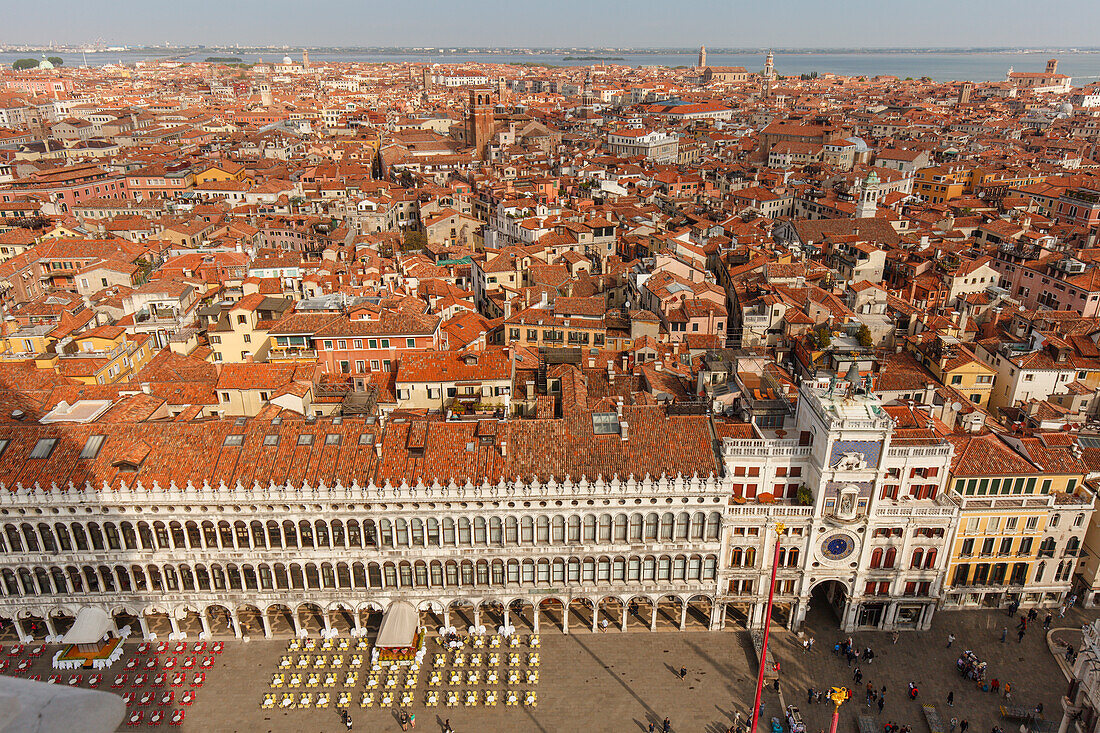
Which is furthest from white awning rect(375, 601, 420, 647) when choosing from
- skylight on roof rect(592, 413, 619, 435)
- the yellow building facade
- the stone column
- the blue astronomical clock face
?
the yellow building facade

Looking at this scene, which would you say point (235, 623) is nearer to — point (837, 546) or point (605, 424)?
point (605, 424)

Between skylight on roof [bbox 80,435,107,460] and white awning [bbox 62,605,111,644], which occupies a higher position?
skylight on roof [bbox 80,435,107,460]

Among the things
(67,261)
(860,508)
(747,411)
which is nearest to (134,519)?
(747,411)

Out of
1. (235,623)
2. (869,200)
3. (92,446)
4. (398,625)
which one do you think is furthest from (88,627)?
(869,200)

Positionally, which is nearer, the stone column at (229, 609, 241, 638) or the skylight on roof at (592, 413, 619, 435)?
the stone column at (229, 609, 241, 638)

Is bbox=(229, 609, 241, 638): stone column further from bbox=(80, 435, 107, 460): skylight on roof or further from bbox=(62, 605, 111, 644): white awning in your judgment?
bbox=(80, 435, 107, 460): skylight on roof

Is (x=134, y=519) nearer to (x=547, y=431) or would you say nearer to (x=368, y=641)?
(x=368, y=641)
